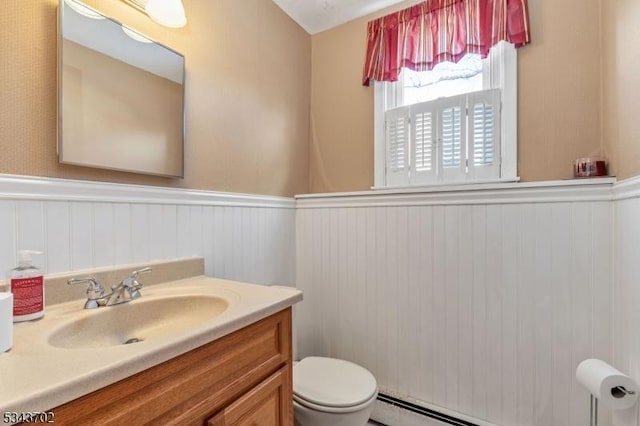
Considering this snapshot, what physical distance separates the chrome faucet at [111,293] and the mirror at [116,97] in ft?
1.26

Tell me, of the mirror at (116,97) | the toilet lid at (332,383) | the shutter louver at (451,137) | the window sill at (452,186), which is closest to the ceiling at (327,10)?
the shutter louver at (451,137)

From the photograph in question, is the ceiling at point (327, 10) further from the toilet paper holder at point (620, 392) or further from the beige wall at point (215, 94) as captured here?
the toilet paper holder at point (620, 392)

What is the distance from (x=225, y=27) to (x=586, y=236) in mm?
1895

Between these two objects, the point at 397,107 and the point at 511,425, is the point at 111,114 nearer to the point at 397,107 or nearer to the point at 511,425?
the point at 397,107

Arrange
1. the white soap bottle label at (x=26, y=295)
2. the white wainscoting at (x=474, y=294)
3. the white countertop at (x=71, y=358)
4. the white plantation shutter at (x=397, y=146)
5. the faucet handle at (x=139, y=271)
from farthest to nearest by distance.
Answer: the white plantation shutter at (x=397, y=146) < the white wainscoting at (x=474, y=294) < the faucet handle at (x=139, y=271) < the white soap bottle label at (x=26, y=295) < the white countertop at (x=71, y=358)

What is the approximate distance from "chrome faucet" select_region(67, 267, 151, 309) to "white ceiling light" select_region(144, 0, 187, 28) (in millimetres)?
969

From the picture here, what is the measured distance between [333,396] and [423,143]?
1.34 m

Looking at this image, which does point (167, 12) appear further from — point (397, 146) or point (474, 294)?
point (474, 294)

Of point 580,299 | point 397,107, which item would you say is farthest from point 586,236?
point 397,107

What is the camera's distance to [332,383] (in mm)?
1383

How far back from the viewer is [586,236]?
1.29 meters

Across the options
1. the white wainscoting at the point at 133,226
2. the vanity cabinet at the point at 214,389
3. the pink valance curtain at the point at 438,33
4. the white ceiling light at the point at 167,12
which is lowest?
the vanity cabinet at the point at 214,389

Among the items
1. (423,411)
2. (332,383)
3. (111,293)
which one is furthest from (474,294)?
(111,293)

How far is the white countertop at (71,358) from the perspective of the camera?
0.46m
